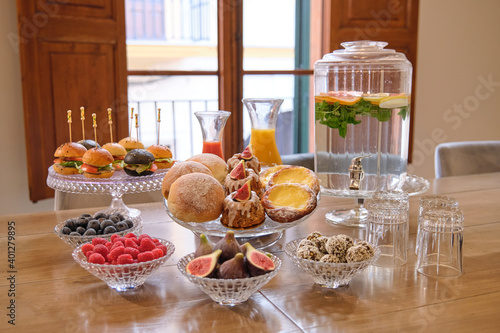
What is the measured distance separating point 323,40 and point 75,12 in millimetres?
1553

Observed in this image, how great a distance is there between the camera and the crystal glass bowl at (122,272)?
85 cm

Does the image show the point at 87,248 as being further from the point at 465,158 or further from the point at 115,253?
the point at 465,158

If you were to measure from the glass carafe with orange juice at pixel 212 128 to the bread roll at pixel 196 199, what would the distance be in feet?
1.17

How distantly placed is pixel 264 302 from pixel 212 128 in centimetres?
64

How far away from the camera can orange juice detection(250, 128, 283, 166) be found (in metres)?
1.39

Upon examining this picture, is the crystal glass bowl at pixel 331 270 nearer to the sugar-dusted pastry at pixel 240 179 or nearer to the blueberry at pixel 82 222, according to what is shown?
the sugar-dusted pastry at pixel 240 179

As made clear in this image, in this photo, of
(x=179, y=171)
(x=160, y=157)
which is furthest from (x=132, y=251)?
(x=160, y=157)

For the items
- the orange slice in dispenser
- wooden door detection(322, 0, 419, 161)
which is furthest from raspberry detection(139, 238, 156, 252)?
wooden door detection(322, 0, 419, 161)

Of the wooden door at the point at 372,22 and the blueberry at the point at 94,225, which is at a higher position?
the wooden door at the point at 372,22

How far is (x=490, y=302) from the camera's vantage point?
2.82 feet

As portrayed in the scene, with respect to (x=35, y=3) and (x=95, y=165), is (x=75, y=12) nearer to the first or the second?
(x=35, y=3)

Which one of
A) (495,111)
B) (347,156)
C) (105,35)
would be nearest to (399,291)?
(347,156)

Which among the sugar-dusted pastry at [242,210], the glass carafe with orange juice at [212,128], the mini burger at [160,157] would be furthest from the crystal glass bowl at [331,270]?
the mini burger at [160,157]

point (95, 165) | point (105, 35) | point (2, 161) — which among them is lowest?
point (2, 161)
